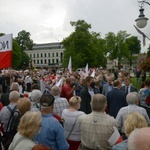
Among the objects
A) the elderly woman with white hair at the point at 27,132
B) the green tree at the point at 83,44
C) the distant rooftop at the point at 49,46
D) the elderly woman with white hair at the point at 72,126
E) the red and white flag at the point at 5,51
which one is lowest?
the elderly woman with white hair at the point at 72,126

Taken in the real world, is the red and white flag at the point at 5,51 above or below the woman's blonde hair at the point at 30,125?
above

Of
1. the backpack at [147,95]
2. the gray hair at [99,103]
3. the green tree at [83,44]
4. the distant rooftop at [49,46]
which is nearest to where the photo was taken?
the gray hair at [99,103]

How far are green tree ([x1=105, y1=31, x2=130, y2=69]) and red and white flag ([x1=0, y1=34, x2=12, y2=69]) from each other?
289ft

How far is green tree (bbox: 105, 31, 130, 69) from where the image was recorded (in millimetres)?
95438

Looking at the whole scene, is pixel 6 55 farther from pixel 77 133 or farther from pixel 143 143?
pixel 143 143

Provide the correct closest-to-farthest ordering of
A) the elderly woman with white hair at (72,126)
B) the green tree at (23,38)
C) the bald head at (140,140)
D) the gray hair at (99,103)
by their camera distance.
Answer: the bald head at (140,140)
the gray hair at (99,103)
the elderly woman with white hair at (72,126)
the green tree at (23,38)

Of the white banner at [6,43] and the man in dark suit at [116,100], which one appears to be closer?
the man in dark suit at [116,100]

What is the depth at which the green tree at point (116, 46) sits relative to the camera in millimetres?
95438

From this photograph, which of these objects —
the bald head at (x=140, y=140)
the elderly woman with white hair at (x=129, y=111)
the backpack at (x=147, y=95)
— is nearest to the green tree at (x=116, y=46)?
the backpack at (x=147, y=95)

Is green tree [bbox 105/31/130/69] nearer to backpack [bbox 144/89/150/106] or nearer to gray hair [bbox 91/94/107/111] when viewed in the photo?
backpack [bbox 144/89/150/106]

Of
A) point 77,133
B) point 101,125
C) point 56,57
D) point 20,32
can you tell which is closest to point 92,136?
point 101,125

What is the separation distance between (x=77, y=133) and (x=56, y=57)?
142569 mm

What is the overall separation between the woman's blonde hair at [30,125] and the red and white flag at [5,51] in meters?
5.05

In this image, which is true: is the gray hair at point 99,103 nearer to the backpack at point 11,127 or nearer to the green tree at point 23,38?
the backpack at point 11,127
